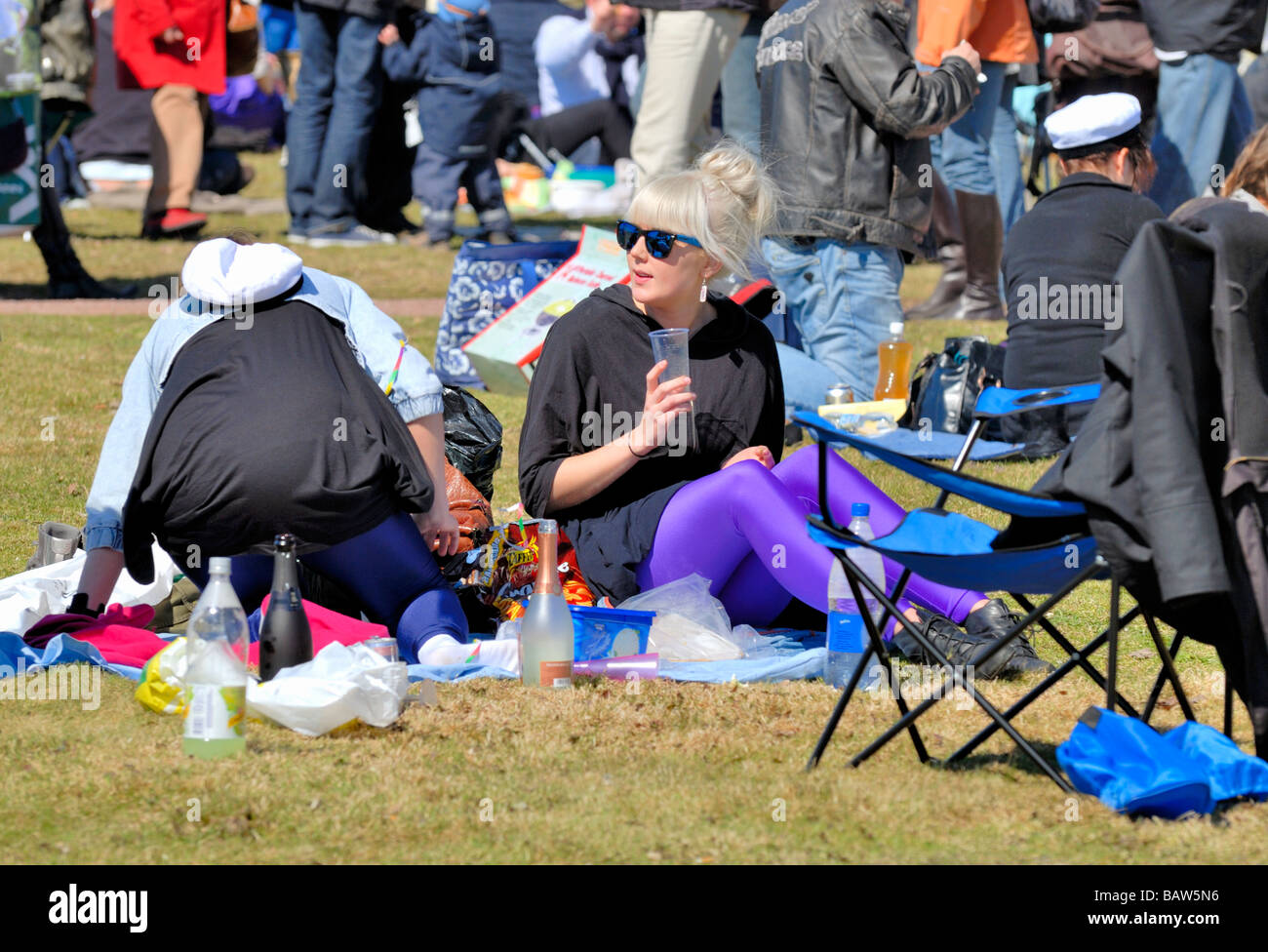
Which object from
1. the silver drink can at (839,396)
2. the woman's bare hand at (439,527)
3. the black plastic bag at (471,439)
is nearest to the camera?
the woman's bare hand at (439,527)

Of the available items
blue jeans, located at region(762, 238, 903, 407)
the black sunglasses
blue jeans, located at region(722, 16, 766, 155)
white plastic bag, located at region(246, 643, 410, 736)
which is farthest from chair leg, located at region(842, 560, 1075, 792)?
blue jeans, located at region(722, 16, 766, 155)

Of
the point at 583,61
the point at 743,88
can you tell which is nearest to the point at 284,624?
the point at 743,88

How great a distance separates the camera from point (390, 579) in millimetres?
4711

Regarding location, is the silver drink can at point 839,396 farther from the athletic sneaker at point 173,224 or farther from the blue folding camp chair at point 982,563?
the athletic sneaker at point 173,224

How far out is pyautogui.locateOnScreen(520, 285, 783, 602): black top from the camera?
486cm

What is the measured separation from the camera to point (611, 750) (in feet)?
13.0

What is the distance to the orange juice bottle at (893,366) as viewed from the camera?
7.58 meters

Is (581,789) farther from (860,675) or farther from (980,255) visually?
(980,255)

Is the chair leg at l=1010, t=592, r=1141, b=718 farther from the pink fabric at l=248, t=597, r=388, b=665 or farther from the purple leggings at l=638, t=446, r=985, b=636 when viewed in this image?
the pink fabric at l=248, t=597, r=388, b=665

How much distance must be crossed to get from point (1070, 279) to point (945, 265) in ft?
13.1

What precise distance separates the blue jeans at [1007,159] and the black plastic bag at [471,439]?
5.14 m

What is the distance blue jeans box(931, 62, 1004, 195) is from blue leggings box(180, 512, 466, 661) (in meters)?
5.72

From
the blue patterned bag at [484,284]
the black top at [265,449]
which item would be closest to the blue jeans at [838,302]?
the blue patterned bag at [484,284]
